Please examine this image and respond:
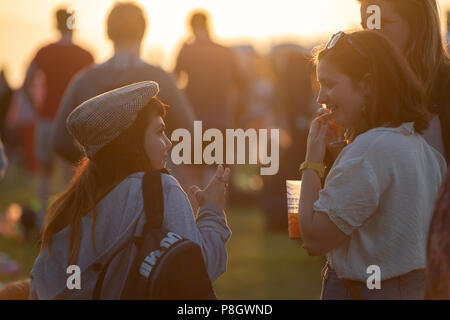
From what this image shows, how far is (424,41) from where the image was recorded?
2.82 meters

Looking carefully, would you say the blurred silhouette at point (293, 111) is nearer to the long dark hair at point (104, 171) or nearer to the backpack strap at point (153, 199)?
the long dark hair at point (104, 171)

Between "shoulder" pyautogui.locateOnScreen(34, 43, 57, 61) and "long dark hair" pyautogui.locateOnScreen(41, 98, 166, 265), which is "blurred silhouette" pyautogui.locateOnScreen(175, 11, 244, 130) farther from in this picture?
"long dark hair" pyautogui.locateOnScreen(41, 98, 166, 265)

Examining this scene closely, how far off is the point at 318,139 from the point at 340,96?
157 mm

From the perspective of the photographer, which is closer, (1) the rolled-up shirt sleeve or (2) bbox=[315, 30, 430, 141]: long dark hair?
(1) the rolled-up shirt sleeve

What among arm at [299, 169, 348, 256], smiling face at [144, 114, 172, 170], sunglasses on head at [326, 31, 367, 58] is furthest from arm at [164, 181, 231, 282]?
sunglasses on head at [326, 31, 367, 58]

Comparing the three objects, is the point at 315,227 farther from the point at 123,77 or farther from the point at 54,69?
the point at 54,69

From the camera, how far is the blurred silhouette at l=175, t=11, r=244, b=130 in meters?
6.94

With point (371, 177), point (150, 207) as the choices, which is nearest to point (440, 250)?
point (371, 177)

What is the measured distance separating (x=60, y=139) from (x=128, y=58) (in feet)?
2.06

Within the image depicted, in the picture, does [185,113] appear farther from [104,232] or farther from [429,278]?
[429,278]

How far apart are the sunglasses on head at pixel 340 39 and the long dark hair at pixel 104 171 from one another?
0.65m

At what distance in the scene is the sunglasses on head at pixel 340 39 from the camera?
244 centimetres

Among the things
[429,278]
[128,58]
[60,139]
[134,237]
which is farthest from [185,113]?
[429,278]

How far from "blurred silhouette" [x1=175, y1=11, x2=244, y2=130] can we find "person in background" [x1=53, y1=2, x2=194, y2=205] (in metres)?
2.23
